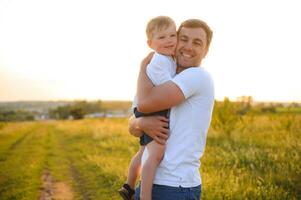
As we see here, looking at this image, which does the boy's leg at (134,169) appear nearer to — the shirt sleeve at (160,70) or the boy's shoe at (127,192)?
the boy's shoe at (127,192)

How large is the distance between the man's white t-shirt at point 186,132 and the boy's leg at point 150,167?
40 mm

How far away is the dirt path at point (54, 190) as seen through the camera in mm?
8605

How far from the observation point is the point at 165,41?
2.90m

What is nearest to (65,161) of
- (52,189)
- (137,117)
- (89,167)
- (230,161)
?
(89,167)

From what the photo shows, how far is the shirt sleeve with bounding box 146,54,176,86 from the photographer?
2.68 meters

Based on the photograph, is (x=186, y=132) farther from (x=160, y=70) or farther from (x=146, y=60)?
(x=146, y=60)

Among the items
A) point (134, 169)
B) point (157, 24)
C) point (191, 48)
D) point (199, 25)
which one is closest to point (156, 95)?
point (191, 48)

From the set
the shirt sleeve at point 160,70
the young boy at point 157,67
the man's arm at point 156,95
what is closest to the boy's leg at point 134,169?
the young boy at point 157,67

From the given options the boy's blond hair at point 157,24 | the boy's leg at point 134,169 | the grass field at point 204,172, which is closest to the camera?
the boy's blond hair at point 157,24

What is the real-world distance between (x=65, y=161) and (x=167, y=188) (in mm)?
11461

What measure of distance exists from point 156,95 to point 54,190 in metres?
7.24

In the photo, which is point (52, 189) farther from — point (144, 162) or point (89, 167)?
point (144, 162)

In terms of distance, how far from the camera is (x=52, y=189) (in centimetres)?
939

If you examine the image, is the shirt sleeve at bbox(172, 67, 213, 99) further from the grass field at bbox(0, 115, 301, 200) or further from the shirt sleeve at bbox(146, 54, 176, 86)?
the grass field at bbox(0, 115, 301, 200)
